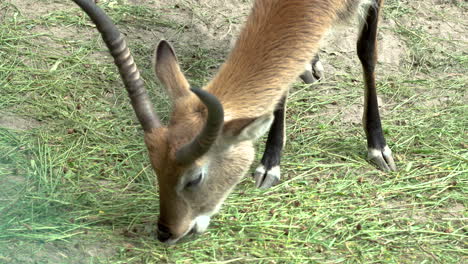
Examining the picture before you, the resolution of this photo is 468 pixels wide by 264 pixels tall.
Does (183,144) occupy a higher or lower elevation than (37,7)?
higher

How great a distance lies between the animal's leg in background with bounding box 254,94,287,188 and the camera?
5.75 m

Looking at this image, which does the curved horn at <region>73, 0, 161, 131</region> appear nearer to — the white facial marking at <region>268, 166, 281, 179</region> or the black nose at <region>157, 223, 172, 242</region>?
the black nose at <region>157, 223, 172, 242</region>

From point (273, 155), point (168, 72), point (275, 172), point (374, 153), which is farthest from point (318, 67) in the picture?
point (168, 72)

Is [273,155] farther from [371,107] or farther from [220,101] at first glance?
[220,101]

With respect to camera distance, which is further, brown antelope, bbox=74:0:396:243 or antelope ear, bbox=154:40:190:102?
antelope ear, bbox=154:40:190:102

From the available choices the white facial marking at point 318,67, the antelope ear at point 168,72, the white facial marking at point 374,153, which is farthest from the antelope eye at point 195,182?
the white facial marking at point 318,67

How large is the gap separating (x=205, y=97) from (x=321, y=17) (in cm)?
173

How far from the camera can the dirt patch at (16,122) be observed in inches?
243

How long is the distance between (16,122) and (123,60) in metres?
2.48

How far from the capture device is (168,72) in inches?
186

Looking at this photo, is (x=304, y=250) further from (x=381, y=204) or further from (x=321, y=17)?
(x=321, y=17)

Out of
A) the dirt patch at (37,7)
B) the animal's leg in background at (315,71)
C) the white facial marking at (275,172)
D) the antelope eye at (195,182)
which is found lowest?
the animal's leg in background at (315,71)

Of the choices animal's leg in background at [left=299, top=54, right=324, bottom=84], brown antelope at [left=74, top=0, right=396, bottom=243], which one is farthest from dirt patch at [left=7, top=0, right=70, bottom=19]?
brown antelope at [left=74, top=0, right=396, bottom=243]

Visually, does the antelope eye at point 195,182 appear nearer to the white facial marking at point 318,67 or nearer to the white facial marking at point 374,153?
the white facial marking at point 374,153
